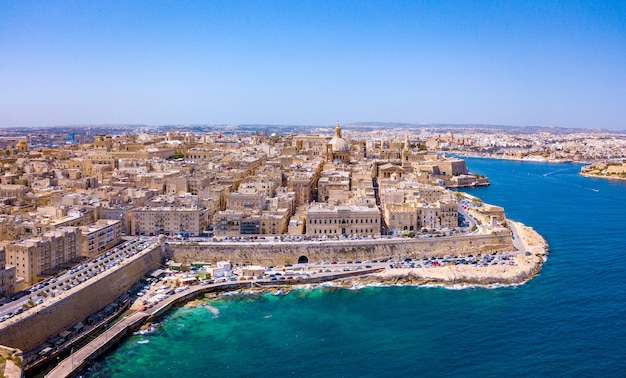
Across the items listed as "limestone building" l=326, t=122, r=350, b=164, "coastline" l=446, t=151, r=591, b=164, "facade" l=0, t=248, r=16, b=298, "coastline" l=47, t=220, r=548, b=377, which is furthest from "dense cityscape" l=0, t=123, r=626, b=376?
"coastline" l=446, t=151, r=591, b=164

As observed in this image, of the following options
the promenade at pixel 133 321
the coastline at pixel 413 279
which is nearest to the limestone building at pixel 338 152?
the coastline at pixel 413 279

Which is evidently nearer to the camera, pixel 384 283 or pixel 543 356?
pixel 543 356

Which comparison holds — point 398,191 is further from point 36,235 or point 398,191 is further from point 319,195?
point 36,235

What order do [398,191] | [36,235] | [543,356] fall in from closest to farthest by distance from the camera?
1. [543,356]
2. [36,235]
3. [398,191]

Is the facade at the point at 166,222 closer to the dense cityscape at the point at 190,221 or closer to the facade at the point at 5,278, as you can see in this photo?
the dense cityscape at the point at 190,221

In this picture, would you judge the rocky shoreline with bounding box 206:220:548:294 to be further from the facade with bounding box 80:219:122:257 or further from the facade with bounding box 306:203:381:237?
the facade with bounding box 80:219:122:257

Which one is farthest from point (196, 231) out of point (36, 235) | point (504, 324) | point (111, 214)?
point (504, 324)

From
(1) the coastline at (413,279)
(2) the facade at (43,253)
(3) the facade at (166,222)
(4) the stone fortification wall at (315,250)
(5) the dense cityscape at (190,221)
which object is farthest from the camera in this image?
(3) the facade at (166,222)
